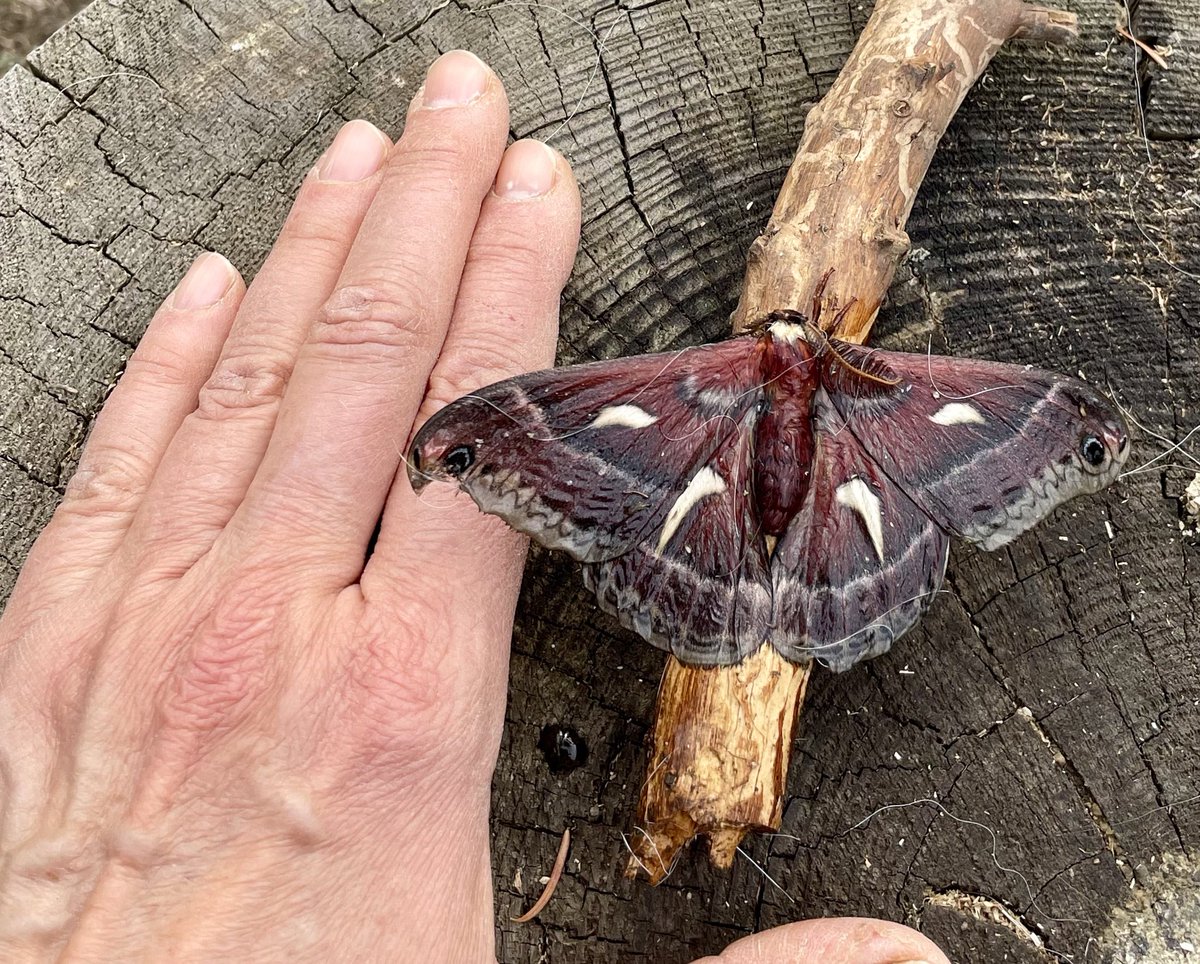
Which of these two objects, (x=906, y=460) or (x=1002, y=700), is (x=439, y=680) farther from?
(x=1002, y=700)

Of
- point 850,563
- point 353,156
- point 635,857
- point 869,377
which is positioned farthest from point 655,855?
point 353,156

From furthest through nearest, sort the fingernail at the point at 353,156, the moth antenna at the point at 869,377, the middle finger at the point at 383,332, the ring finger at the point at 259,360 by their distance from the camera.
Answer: the fingernail at the point at 353,156 → the ring finger at the point at 259,360 → the middle finger at the point at 383,332 → the moth antenna at the point at 869,377

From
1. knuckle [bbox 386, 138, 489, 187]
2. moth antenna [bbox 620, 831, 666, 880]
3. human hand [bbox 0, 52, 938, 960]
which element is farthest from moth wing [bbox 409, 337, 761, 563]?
moth antenna [bbox 620, 831, 666, 880]

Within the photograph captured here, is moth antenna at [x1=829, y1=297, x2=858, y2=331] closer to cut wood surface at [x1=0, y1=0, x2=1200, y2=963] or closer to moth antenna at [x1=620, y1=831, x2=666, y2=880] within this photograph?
cut wood surface at [x1=0, y1=0, x2=1200, y2=963]

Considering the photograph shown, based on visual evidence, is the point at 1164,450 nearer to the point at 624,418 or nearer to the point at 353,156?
the point at 624,418

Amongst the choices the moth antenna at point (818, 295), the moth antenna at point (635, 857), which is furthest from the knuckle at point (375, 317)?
the moth antenna at point (635, 857)

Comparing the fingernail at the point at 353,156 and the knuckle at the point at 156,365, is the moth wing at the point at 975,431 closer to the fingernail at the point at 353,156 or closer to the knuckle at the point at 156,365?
the fingernail at the point at 353,156

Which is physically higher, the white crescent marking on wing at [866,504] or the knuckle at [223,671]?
the knuckle at [223,671]

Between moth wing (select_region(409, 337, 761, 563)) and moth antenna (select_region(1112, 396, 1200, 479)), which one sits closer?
moth wing (select_region(409, 337, 761, 563))
